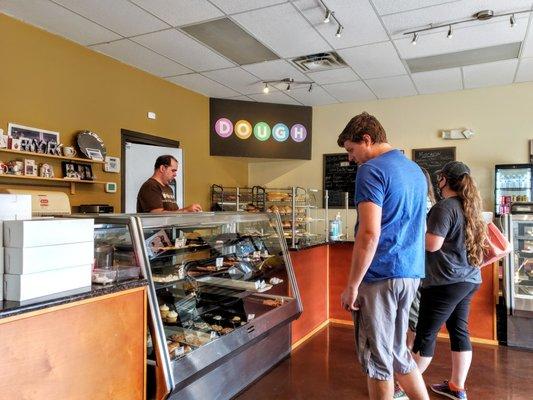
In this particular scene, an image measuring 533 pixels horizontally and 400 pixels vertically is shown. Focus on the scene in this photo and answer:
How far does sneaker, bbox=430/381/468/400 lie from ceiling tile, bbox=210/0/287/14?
3.07 metres

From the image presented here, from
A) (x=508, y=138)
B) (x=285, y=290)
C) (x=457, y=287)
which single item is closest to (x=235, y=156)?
(x=285, y=290)

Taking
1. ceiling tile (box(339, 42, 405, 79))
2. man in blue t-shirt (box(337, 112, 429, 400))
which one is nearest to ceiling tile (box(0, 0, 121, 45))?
ceiling tile (box(339, 42, 405, 79))

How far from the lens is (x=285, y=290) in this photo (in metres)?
3.24

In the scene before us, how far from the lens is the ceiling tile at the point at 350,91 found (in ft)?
17.6

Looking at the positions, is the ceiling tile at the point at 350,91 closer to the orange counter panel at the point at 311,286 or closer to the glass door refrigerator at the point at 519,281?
the orange counter panel at the point at 311,286

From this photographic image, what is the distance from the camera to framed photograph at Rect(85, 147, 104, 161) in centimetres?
405

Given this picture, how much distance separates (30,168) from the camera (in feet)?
11.6

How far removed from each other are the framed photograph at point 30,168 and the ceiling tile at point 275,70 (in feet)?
8.00

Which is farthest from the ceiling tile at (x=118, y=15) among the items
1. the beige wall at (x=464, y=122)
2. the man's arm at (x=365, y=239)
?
the beige wall at (x=464, y=122)

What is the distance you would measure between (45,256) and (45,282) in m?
0.10

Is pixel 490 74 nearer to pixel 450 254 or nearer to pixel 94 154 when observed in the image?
pixel 450 254

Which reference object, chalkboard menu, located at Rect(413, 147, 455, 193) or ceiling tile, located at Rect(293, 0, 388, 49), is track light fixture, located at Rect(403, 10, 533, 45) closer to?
ceiling tile, located at Rect(293, 0, 388, 49)

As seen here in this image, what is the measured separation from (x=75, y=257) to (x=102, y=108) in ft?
10.3

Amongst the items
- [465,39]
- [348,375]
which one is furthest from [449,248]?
[465,39]
